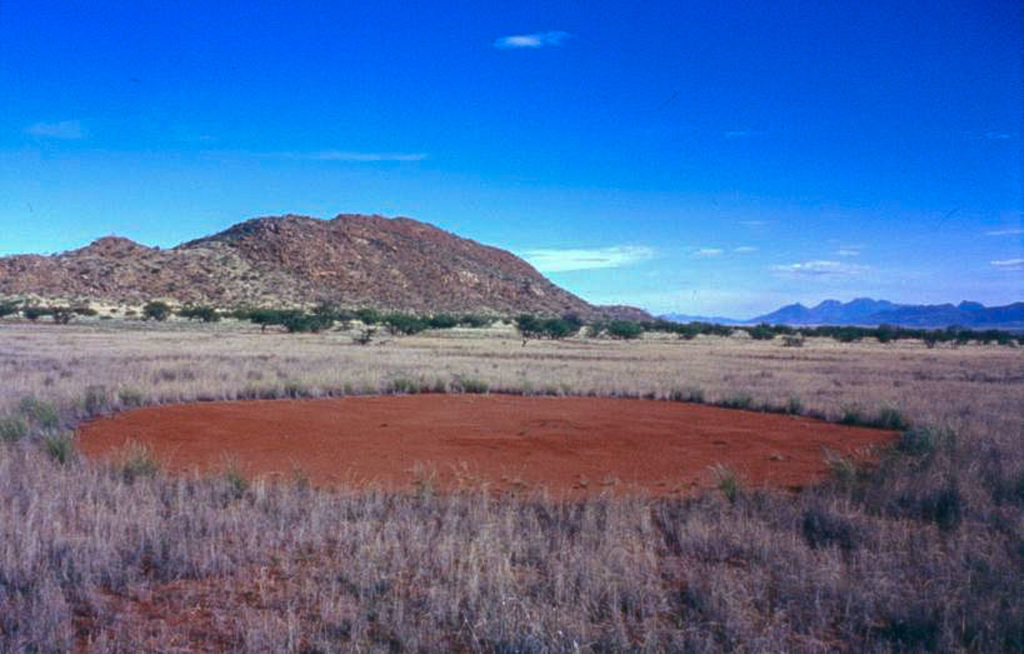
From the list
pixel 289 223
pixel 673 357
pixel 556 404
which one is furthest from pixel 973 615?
pixel 289 223

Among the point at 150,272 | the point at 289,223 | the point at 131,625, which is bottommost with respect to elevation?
the point at 131,625

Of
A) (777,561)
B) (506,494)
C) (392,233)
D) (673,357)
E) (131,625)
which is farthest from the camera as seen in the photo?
(392,233)

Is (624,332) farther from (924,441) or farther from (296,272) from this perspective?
(924,441)

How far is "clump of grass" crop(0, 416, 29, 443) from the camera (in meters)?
12.3

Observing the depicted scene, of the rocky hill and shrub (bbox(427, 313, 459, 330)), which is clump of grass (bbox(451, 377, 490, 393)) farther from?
the rocky hill

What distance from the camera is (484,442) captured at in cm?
1433

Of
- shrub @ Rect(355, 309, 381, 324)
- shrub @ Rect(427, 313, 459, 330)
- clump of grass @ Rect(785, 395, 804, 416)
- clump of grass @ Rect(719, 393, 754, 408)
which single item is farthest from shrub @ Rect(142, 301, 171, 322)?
clump of grass @ Rect(785, 395, 804, 416)

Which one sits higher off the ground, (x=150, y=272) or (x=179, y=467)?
(x=150, y=272)

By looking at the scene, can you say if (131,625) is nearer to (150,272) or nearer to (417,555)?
(417,555)

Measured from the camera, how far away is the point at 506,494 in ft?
32.1

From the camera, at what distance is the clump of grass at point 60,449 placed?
35.0 feet

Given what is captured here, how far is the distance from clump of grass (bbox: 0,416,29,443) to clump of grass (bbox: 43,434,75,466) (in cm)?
110

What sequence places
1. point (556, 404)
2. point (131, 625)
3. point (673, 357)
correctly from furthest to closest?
1. point (673, 357)
2. point (556, 404)
3. point (131, 625)

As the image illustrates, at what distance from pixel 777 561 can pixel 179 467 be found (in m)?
8.53
